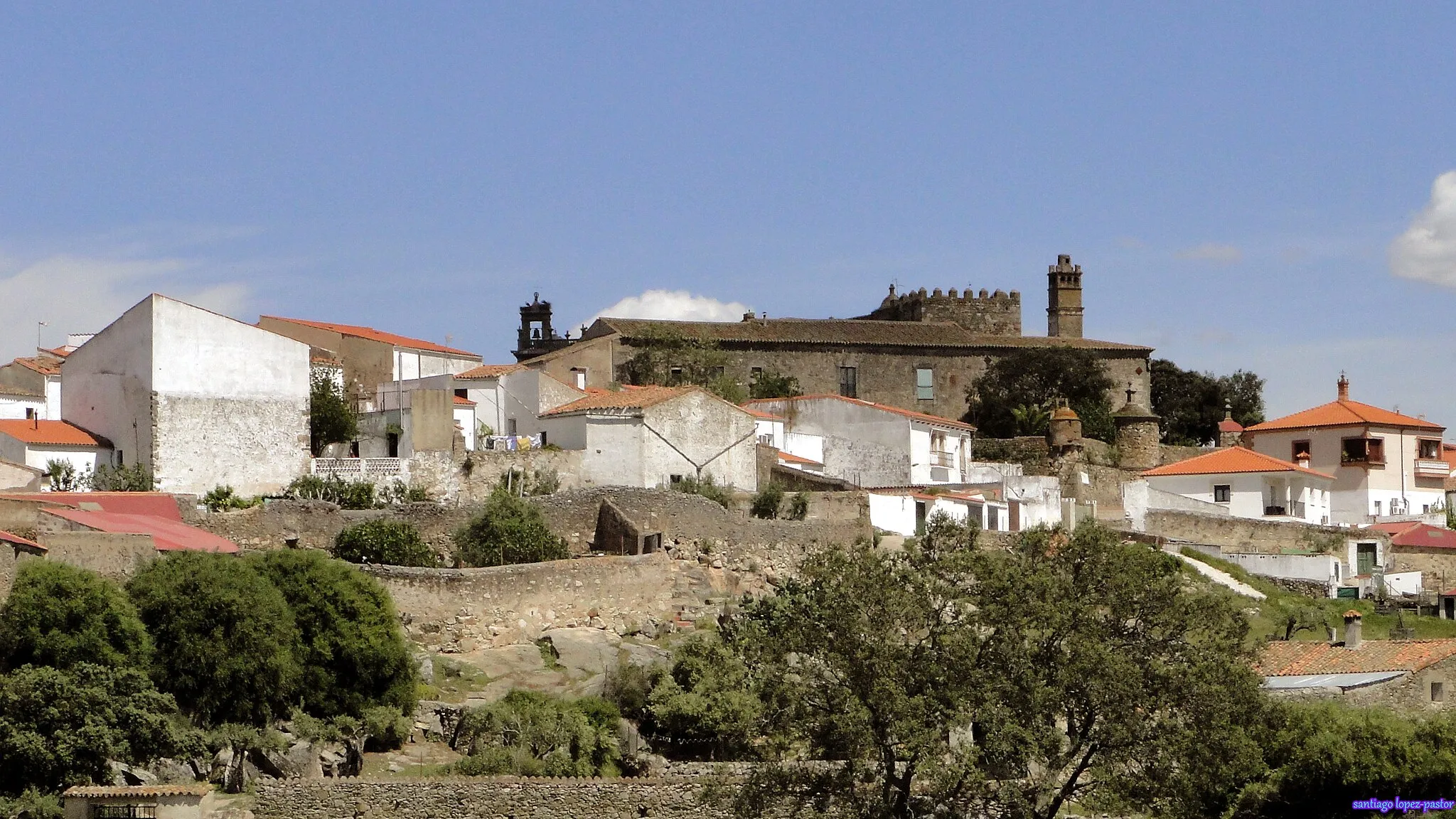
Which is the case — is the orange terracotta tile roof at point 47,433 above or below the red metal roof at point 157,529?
above

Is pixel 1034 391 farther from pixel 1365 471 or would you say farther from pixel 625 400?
pixel 625 400

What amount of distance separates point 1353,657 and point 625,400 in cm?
2109

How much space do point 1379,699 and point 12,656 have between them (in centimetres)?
2087

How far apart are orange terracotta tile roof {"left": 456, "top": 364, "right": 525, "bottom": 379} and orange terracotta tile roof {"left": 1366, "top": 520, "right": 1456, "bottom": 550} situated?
24.2 m

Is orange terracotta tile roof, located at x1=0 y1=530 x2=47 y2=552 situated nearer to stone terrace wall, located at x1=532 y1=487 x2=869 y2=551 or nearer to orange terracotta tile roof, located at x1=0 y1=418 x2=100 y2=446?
orange terracotta tile roof, located at x1=0 y1=418 x2=100 y2=446

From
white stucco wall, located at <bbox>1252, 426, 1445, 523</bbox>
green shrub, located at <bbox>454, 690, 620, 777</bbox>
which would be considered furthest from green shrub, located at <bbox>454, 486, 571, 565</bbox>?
white stucco wall, located at <bbox>1252, 426, 1445, 523</bbox>

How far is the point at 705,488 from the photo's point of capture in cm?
4912

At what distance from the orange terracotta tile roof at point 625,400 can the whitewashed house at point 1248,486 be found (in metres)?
18.0

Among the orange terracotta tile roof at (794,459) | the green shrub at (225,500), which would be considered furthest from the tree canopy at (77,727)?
the orange terracotta tile roof at (794,459)

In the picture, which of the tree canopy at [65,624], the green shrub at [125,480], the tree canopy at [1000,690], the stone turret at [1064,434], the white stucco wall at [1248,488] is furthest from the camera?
the stone turret at [1064,434]

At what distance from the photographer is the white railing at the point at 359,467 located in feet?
157

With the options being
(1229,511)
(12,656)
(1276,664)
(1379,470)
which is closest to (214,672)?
(12,656)

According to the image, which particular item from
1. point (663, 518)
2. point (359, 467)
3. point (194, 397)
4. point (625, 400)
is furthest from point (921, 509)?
point (194, 397)

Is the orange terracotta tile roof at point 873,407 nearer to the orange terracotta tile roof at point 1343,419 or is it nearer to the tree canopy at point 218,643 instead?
the orange terracotta tile roof at point 1343,419
